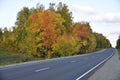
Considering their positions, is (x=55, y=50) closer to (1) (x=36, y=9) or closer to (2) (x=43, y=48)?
(2) (x=43, y=48)

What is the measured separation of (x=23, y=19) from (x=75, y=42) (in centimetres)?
1824

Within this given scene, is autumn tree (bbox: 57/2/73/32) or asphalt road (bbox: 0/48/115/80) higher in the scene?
autumn tree (bbox: 57/2/73/32)

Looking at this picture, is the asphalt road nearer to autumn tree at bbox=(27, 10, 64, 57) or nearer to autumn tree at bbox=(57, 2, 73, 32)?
autumn tree at bbox=(27, 10, 64, 57)

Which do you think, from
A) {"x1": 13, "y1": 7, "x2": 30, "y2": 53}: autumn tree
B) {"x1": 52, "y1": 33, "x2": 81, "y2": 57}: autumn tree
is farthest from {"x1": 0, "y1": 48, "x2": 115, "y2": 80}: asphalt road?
{"x1": 13, "y1": 7, "x2": 30, "y2": 53}: autumn tree

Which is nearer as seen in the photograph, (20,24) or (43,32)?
(43,32)

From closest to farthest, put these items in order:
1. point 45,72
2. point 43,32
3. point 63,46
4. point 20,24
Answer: point 45,72 < point 43,32 < point 63,46 < point 20,24

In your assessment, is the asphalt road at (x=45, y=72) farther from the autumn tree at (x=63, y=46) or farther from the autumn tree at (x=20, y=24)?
the autumn tree at (x=20, y=24)

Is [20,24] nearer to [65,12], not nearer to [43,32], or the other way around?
[65,12]

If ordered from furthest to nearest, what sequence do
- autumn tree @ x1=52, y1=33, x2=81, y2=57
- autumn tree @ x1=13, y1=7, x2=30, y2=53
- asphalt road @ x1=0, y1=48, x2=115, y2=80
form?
autumn tree @ x1=13, y1=7, x2=30, y2=53
autumn tree @ x1=52, y1=33, x2=81, y2=57
asphalt road @ x1=0, y1=48, x2=115, y2=80

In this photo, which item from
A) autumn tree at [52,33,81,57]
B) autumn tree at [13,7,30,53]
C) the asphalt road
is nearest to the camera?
the asphalt road

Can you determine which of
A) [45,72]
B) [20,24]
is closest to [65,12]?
[20,24]

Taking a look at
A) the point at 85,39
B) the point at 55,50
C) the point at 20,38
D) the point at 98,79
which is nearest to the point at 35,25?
the point at 55,50

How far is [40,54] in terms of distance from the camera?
7231cm

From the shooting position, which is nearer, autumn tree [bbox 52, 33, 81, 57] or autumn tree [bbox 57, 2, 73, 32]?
autumn tree [bbox 52, 33, 81, 57]
